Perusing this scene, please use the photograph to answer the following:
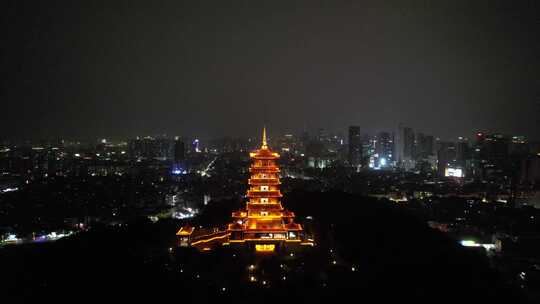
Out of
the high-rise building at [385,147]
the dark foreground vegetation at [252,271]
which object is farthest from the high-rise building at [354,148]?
the dark foreground vegetation at [252,271]

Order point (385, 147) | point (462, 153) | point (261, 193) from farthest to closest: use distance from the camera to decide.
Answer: point (385, 147) → point (462, 153) → point (261, 193)

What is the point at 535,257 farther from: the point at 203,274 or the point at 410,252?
the point at 203,274

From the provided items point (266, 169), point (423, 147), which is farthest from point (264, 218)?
point (423, 147)

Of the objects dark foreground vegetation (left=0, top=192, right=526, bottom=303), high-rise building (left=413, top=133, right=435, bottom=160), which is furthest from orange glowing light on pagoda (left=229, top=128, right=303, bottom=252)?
high-rise building (left=413, top=133, right=435, bottom=160)

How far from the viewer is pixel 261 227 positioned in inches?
609

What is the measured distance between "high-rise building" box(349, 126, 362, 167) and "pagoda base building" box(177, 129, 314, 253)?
155ft

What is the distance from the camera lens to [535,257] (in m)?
16.8

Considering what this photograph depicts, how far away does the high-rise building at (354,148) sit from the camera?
6381 centimetres

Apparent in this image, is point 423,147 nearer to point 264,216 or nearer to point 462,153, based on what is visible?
point 462,153

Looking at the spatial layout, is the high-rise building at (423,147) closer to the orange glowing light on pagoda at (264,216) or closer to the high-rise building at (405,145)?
the high-rise building at (405,145)

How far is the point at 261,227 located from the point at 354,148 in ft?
171

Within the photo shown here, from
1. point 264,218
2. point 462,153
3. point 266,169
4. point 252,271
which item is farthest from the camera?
point 462,153

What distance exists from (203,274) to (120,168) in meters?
39.7

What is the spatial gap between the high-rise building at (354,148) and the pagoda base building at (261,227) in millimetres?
47320
